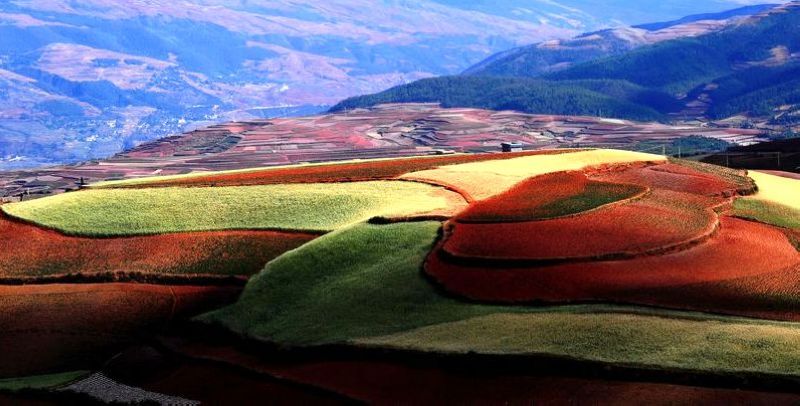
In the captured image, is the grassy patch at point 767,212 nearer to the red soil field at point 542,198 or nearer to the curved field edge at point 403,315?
the red soil field at point 542,198

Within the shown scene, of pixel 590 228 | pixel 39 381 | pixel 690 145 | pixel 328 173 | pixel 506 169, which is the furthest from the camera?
pixel 690 145

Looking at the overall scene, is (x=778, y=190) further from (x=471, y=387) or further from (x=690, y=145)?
(x=690, y=145)

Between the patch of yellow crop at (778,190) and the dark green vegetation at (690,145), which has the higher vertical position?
the patch of yellow crop at (778,190)

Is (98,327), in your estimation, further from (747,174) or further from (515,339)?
(747,174)

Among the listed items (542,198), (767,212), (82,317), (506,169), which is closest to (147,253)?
(82,317)

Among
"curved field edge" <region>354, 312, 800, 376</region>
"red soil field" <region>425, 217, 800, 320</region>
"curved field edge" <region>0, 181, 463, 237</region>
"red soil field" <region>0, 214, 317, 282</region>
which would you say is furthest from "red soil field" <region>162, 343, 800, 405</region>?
"curved field edge" <region>0, 181, 463, 237</region>

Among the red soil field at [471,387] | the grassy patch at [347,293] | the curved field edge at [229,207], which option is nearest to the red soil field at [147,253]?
the curved field edge at [229,207]

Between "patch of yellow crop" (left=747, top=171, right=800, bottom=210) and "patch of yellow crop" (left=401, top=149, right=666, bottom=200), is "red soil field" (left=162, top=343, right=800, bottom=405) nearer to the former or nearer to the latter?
"patch of yellow crop" (left=401, top=149, right=666, bottom=200)
